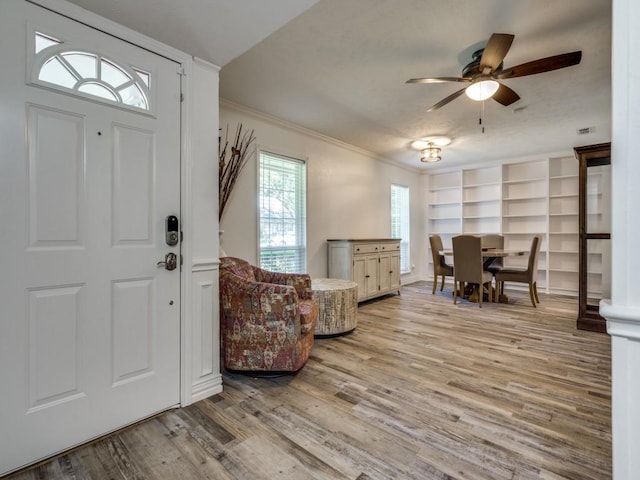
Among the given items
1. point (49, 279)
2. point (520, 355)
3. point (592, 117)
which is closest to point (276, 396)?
point (49, 279)

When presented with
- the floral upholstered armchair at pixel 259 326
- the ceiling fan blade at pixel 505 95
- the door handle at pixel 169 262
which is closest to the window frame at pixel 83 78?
the door handle at pixel 169 262

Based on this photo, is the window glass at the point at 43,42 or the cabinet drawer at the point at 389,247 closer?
the window glass at the point at 43,42

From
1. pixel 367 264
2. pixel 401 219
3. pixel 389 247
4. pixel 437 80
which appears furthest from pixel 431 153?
pixel 437 80

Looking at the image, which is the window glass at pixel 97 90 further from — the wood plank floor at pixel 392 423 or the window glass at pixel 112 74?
the wood plank floor at pixel 392 423

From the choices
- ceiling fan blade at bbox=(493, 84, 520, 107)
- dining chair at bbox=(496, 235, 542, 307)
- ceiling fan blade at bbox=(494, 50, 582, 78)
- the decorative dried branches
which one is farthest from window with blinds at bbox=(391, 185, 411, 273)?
ceiling fan blade at bbox=(494, 50, 582, 78)

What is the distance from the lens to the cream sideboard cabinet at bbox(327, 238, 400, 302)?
4395 mm

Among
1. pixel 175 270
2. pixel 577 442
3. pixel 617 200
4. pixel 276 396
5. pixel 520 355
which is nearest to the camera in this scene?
pixel 617 200

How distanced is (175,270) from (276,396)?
3.56ft

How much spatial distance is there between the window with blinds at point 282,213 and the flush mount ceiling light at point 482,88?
2282mm

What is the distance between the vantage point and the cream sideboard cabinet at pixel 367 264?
4.39 m

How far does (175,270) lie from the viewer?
1946 millimetres

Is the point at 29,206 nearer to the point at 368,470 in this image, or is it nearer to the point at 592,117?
the point at 368,470

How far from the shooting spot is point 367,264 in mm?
4668

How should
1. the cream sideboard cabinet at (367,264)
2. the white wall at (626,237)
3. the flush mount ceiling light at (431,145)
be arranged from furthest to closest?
the flush mount ceiling light at (431,145)
the cream sideboard cabinet at (367,264)
the white wall at (626,237)
